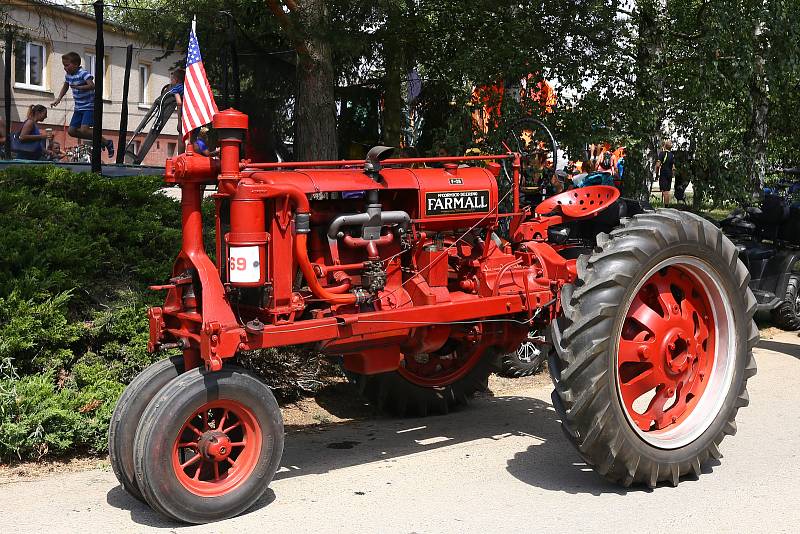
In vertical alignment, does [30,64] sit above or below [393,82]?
below

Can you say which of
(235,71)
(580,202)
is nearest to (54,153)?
(235,71)

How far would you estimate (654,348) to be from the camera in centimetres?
536

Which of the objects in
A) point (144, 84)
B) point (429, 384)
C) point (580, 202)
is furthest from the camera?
point (144, 84)

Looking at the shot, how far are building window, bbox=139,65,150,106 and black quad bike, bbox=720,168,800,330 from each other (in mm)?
6873

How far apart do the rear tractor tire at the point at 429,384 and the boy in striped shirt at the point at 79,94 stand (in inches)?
202

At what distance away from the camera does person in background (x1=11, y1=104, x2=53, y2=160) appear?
400 inches

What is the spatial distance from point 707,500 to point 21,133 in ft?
27.3

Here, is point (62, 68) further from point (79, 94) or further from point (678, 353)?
point (678, 353)

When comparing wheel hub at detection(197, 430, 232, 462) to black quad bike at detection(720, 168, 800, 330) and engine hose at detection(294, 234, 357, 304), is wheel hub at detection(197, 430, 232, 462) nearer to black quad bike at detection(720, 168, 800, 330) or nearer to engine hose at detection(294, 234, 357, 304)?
engine hose at detection(294, 234, 357, 304)

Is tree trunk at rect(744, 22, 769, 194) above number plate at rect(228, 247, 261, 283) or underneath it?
above

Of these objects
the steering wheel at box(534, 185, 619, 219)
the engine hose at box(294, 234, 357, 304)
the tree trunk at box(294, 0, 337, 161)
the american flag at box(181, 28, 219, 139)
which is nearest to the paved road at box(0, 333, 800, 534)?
the engine hose at box(294, 234, 357, 304)

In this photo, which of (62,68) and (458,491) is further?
(62,68)

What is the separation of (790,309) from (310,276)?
7.54 m

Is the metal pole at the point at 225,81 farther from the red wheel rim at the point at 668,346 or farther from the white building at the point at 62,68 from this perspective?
the red wheel rim at the point at 668,346
